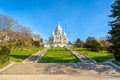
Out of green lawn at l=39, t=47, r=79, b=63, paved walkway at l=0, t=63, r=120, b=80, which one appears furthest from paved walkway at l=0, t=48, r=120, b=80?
green lawn at l=39, t=47, r=79, b=63

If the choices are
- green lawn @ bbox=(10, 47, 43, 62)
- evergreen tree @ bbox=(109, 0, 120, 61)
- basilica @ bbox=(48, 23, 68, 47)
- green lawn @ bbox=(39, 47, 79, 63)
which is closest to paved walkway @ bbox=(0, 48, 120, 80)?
evergreen tree @ bbox=(109, 0, 120, 61)

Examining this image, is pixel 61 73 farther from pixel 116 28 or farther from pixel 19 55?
pixel 19 55

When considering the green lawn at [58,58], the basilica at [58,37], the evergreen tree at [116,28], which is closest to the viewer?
the evergreen tree at [116,28]

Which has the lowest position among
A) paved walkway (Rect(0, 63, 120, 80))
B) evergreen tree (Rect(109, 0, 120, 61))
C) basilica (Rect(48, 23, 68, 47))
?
paved walkway (Rect(0, 63, 120, 80))

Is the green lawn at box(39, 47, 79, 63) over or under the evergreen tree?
under

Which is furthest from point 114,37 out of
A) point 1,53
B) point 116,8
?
point 1,53

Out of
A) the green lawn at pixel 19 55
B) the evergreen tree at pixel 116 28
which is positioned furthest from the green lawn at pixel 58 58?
the evergreen tree at pixel 116 28

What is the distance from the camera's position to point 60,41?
143250mm

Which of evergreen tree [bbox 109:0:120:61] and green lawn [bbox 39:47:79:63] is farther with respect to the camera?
green lawn [bbox 39:47:79:63]

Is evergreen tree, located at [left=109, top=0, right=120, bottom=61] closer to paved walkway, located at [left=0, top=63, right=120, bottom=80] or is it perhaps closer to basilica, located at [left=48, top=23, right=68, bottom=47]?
paved walkway, located at [left=0, top=63, right=120, bottom=80]

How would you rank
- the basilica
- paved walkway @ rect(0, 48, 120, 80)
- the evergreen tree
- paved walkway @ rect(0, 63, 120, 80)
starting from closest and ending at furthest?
1. paved walkway @ rect(0, 63, 120, 80)
2. paved walkway @ rect(0, 48, 120, 80)
3. the evergreen tree
4. the basilica

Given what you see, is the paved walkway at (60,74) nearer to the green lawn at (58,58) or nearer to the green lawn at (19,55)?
the green lawn at (58,58)

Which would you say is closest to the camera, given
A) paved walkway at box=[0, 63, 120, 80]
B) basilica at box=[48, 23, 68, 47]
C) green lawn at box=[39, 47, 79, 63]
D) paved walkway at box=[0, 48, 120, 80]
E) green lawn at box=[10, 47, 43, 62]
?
paved walkway at box=[0, 63, 120, 80]

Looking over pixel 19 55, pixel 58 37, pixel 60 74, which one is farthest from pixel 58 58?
pixel 58 37
